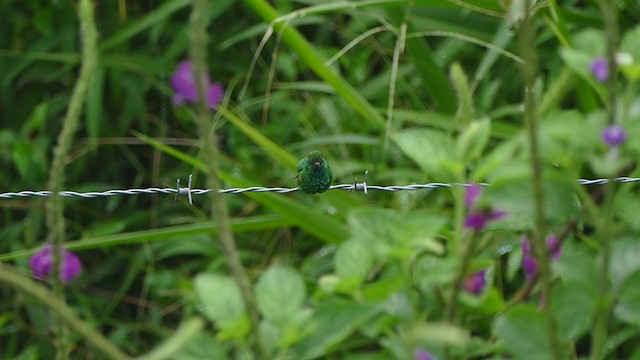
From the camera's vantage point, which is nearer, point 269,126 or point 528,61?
point 528,61

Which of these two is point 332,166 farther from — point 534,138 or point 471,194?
point 534,138

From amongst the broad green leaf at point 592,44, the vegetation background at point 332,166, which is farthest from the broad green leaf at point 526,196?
the broad green leaf at point 592,44

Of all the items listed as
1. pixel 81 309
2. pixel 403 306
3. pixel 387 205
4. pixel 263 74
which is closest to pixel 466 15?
pixel 387 205

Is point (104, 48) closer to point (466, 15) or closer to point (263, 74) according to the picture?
point (263, 74)

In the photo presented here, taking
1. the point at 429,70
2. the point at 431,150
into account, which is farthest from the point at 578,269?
the point at 429,70

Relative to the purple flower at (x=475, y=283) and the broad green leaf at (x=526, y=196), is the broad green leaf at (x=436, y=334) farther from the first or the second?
the purple flower at (x=475, y=283)

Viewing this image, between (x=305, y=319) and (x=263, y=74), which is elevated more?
(x=263, y=74)
